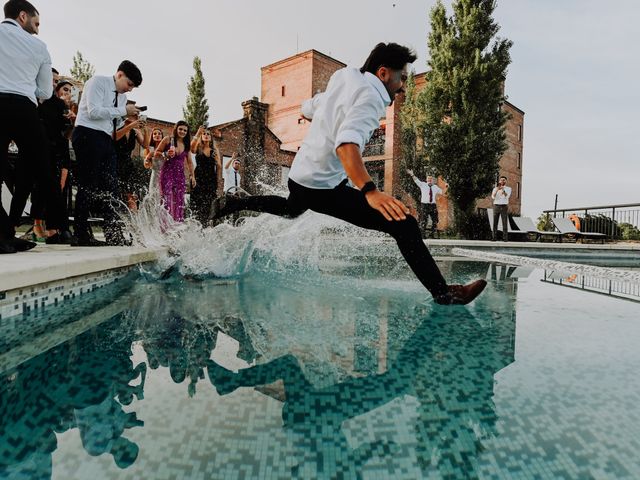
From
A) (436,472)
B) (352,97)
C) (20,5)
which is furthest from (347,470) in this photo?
(20,5)

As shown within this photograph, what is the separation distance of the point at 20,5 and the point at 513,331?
406cm

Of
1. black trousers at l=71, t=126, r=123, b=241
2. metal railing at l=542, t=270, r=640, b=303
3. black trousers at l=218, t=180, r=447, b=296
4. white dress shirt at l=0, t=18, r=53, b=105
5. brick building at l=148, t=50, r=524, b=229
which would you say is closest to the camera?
black trousers at l=218, t=180, r=447, b=296

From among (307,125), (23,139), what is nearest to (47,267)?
(23,139)

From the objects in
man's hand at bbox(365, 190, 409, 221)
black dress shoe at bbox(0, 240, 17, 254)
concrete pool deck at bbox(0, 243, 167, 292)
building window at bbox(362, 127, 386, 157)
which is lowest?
concrete pool deck at bbox(0, 243, 167, 292)

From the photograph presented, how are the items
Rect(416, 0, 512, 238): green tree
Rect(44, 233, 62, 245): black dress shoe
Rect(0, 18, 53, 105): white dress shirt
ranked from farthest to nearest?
Rect(416, 0, 512, 238): green tree, Rect(44, 233, 62, 245): black dress shoe, Rect(0, 18, 53, 105): white dress shirt

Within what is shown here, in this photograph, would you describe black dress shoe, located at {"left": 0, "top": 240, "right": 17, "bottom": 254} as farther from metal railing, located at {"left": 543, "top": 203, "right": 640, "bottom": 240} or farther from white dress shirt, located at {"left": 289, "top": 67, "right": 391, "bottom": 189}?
metal railing, located at {"left": 543, "top": 203, "right": 640, "bottom": 240}

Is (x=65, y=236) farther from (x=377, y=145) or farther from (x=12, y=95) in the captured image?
(x=377, y=145)

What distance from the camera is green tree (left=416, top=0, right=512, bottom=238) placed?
15969 mm

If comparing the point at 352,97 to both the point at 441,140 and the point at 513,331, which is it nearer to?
the point at 513,331

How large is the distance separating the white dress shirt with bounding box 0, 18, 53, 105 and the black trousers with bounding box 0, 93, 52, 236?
7 cm

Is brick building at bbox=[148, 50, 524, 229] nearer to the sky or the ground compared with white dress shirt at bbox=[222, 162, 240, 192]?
nearer to the sky

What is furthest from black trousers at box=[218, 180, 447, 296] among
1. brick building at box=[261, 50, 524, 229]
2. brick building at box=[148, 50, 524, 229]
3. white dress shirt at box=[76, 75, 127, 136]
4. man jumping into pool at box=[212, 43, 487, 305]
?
brick building at box=[261, 50, 524, 229]

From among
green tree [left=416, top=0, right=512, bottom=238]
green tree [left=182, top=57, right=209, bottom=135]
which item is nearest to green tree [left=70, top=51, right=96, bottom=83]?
green tree [left=182, top=57, right=209, bottom=135]

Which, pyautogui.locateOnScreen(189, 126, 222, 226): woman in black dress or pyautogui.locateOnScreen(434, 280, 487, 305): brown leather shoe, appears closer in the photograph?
pyautogui.locateOnScreen(434, 280, 487, 305): brown leather shoe
